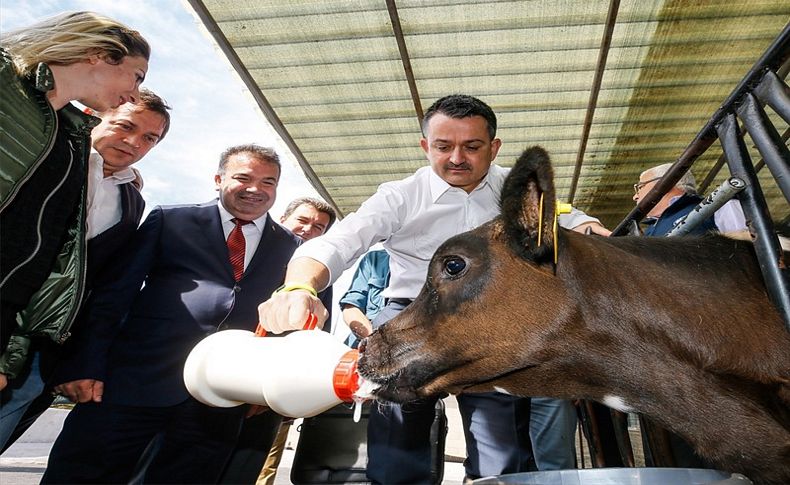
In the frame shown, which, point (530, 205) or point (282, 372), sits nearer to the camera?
point (282, 372)

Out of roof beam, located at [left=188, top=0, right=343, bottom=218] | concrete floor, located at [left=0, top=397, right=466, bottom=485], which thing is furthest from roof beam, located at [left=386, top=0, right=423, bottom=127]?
concrete floor, located at [left=0, top=397, right=466, bottom=485]

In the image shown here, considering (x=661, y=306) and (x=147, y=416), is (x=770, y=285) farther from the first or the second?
(x=147, y=416)

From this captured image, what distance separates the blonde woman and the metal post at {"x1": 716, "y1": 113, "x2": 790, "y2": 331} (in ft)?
7.94

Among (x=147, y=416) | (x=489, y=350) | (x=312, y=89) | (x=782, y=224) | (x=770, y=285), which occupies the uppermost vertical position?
(x=312, y=89)

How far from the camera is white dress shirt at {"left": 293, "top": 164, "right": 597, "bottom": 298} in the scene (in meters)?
2.78

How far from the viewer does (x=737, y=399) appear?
6.18 ft

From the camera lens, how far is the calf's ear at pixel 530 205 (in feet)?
6.46

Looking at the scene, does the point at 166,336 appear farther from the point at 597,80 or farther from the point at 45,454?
the point at 45,454

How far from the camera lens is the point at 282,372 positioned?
1.79 metres

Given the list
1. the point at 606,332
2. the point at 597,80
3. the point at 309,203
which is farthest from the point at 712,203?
the point at 597,80

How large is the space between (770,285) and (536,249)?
2.39 ft

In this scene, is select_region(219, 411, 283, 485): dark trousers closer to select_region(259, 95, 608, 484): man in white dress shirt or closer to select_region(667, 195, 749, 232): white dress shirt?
select_region(259, 95, 608, 484): man in white dress shirt

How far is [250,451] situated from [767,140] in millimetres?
2915

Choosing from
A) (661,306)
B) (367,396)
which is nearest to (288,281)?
(367,396)
